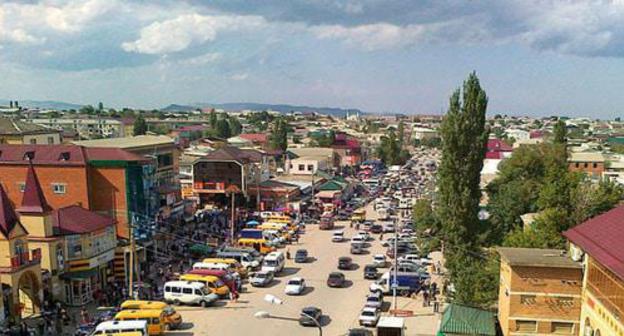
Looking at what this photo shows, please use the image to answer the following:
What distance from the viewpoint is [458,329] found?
2261 cm

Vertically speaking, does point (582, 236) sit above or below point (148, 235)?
above

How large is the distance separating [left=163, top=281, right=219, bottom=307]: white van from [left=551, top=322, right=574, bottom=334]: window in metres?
18.1

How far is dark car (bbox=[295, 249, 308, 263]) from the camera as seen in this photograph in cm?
4197

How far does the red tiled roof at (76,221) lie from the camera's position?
31.7 metres

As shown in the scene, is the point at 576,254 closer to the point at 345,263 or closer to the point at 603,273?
the point at 603,273

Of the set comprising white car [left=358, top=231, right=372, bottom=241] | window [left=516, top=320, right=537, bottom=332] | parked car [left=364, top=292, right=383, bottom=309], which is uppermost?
window [left=516, top=320, right=537, bottom=332]

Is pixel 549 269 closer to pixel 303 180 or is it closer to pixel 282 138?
pixel 303 180

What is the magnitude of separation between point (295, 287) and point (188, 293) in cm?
645

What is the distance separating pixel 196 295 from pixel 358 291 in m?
10.1

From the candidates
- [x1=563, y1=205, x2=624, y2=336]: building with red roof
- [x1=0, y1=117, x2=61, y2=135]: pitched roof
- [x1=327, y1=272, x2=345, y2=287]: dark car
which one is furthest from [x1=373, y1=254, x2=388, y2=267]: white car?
[x1=0, y1=117, x2=61, y2=135]: pitched roof

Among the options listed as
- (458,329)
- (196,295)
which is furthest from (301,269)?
(458,329)

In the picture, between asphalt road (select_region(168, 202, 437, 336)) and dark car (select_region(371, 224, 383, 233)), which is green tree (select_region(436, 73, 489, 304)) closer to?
asphalt road (select_region(168, 202, 437, 336))

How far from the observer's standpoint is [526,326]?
869 inches

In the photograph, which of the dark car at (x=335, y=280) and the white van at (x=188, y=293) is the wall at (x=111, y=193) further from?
the dark car at (x=335, y=280)
